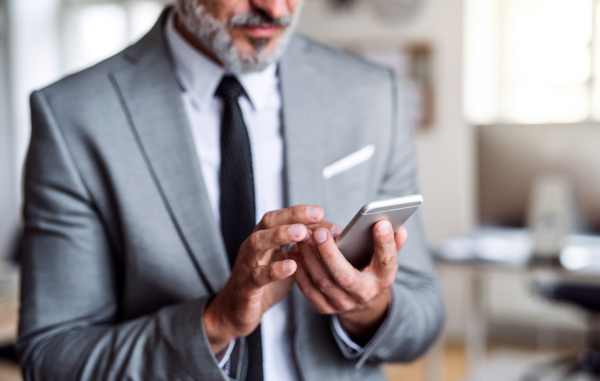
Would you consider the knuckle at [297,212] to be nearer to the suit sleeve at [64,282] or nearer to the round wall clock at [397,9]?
the suit sleeve at [64,282]

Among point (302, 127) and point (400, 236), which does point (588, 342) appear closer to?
point (302, 127)

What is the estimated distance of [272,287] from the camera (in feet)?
2.60

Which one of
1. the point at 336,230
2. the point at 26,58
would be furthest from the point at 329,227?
the point at 26,58

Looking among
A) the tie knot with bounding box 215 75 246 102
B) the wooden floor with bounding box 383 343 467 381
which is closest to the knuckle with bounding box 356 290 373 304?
the tie knot with bounding box 215 75 246 102

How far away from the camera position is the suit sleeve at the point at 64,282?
33.2 inches

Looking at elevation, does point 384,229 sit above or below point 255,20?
below

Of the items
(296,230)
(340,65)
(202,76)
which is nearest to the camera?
(296,230)

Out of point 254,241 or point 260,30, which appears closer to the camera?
point 254,241

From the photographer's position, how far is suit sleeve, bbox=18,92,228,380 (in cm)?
84

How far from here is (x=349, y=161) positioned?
3.26 feet

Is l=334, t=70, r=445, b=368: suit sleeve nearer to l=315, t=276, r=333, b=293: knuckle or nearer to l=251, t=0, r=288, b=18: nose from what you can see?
l=315, t=276, r=333, b=293: knuckle

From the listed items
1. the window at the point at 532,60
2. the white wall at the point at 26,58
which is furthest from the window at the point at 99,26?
the window at the point at 532,60

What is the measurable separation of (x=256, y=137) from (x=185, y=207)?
0.18m

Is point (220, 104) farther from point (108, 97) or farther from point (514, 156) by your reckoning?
point (514, 156)
